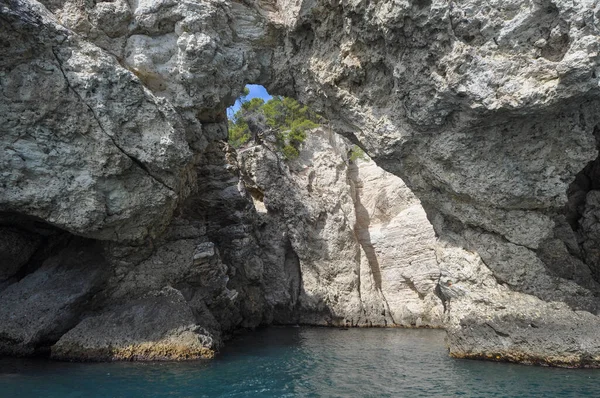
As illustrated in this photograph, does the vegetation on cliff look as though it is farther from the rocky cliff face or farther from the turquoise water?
the turquoise water

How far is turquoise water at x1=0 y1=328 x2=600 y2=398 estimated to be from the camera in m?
9.99

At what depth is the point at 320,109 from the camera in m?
15.9

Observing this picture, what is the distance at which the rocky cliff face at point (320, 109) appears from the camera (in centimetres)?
1180

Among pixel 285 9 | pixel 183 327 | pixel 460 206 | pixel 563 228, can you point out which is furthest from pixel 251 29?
pixel 563 228

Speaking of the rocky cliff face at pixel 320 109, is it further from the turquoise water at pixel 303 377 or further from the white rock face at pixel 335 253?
the white rock face at pixel 335 253

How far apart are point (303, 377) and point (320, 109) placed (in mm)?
8773

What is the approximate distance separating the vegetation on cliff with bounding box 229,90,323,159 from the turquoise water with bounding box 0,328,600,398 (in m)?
12.9

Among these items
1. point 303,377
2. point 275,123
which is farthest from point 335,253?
point 303,377

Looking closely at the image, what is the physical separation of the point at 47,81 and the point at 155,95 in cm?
290

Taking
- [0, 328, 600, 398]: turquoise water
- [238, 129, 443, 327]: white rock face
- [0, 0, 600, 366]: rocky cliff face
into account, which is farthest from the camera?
[238, 129, 443, 327]: white rock face

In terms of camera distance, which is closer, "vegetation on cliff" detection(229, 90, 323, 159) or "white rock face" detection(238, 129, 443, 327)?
"white rock face" detection(238, 129, 443, 327)

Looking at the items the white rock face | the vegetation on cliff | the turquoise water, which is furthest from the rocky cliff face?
the vegetation on cliff

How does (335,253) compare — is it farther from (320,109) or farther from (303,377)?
(303,377)

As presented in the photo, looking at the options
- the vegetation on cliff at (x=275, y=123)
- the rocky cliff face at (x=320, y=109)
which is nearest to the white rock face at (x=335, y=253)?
the vegetation on cliff at (x=275, y=123)
